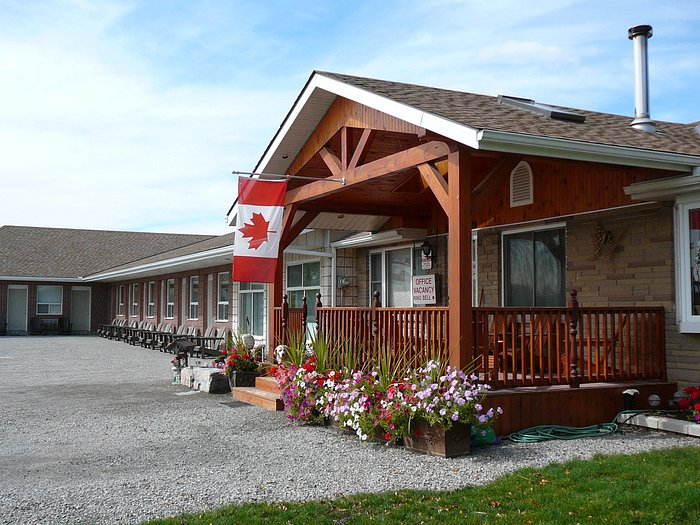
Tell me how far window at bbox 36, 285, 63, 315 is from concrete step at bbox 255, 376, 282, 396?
96.0 feet

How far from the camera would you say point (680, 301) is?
883 cm

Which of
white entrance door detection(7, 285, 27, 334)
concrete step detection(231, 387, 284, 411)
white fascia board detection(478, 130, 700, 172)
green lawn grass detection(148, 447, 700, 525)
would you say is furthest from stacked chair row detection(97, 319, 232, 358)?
green lawn grass detection(148, 447, 700, 525)

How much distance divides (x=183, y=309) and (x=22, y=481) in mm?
21231

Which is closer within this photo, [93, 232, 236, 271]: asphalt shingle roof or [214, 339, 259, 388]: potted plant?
[214, 339, 259, 388]: potted plant

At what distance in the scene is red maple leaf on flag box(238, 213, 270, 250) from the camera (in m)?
10.6

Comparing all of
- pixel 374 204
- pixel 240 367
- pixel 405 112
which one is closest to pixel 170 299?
pixel 240 367

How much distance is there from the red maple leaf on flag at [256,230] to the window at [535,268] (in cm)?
382

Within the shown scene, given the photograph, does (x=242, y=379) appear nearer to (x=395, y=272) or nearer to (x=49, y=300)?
(x=395, y=272)

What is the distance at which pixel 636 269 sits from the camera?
9.39 metres

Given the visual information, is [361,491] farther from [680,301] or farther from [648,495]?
[680,301]

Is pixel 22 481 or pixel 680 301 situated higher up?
pixel 680 301

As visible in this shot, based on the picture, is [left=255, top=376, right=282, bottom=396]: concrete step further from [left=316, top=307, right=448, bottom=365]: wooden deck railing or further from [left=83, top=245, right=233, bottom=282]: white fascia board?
[left=83, top=245, right=233, bottom=282]: white fascia board

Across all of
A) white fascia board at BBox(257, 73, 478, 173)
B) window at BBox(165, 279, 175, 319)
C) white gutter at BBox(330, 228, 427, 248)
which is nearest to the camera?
white fascia board at BBox(257, 73, 478, 173)

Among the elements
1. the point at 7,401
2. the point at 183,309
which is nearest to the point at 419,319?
the point at 7,401
